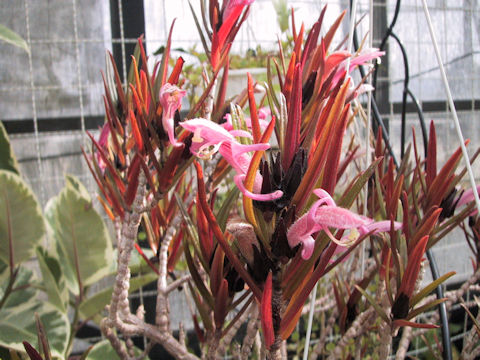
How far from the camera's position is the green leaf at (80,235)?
33.0 inches

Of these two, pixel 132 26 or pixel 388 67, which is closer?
pixel 132 26

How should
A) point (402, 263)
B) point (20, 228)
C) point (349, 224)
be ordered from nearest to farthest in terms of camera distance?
point (349, 224), point (402, 263), point (20, 228)

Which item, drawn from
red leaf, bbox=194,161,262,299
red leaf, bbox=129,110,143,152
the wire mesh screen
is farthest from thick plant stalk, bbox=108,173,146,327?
the wire mesh screen

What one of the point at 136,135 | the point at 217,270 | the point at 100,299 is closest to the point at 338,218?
the point at 217,270

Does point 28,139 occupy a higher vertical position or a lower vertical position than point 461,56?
lower

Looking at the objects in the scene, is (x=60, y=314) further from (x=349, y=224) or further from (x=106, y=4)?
(x=106, y=4)

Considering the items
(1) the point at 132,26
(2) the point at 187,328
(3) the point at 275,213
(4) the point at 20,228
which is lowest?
(2) the point at 187,328

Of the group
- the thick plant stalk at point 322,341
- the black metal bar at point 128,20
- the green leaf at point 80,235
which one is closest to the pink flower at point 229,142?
the thick plant stalk at point 322,341

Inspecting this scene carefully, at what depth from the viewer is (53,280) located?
83 cm

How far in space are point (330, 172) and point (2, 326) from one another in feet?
2.62

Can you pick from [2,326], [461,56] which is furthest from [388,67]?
Answer: [2,326]

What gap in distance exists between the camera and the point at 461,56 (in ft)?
4.67

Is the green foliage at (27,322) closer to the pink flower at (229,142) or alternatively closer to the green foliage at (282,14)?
the pink flower at (229,142)

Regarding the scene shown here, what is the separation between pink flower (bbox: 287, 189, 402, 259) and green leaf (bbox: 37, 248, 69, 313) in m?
0.77
